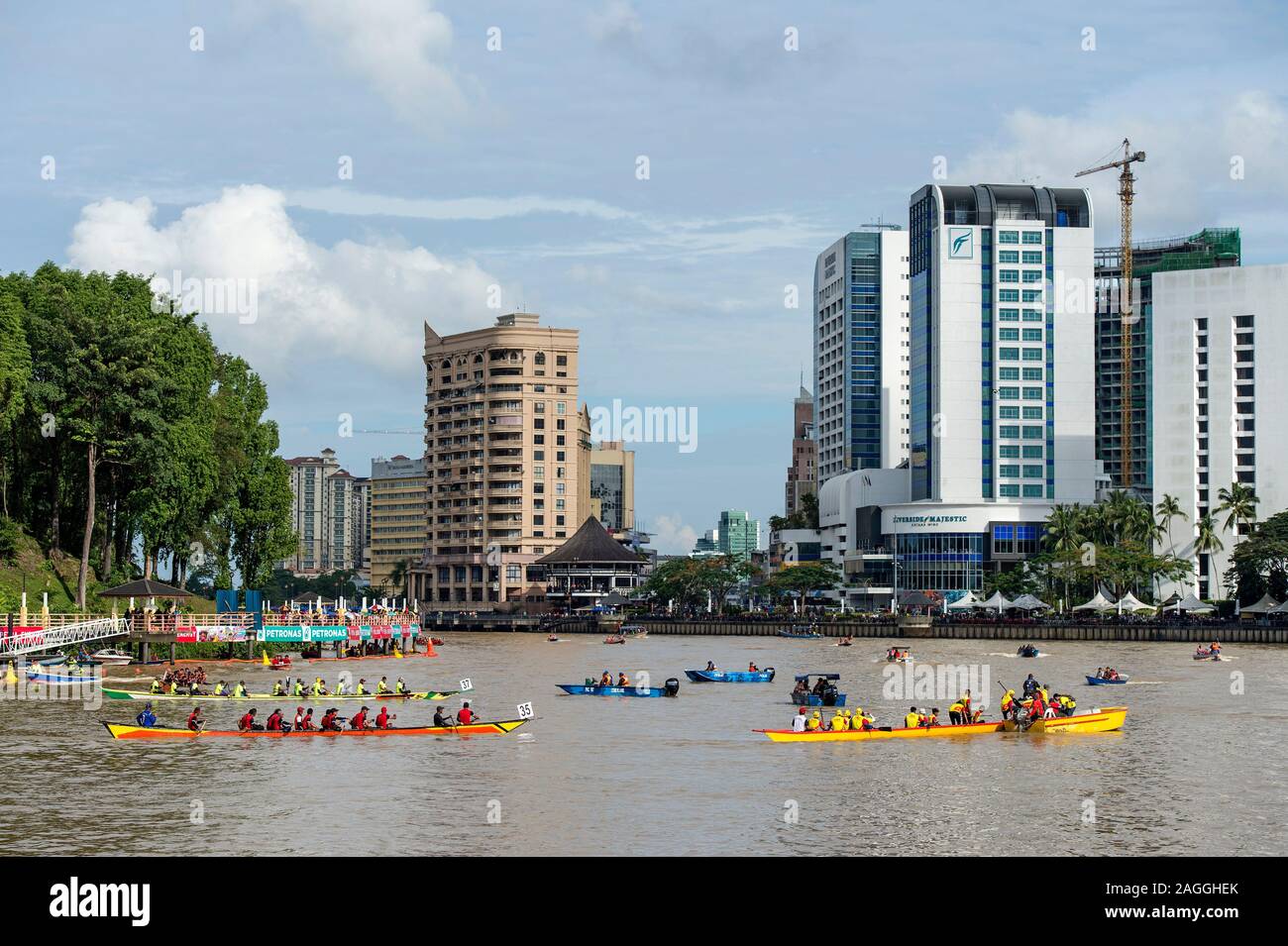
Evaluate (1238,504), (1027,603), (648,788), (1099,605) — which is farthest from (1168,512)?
(648,788)

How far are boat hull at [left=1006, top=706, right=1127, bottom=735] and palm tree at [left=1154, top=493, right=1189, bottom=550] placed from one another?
134 m

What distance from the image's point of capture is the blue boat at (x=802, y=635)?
587 feet

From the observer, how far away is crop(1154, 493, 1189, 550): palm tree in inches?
7525

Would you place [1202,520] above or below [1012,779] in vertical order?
above

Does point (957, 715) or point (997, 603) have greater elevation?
point (997, 603)

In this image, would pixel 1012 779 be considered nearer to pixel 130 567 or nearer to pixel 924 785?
pixel 924 785

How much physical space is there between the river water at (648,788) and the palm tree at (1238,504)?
11107 cm

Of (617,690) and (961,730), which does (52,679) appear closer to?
(617,690)

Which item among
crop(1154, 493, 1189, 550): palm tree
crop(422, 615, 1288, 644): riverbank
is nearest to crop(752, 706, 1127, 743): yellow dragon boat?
crop(422, 615, 1288, 644): riverbank

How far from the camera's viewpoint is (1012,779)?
51125 millimetres

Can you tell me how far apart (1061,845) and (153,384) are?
7805cm

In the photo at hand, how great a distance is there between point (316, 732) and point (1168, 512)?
507 ft

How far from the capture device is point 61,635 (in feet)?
278
